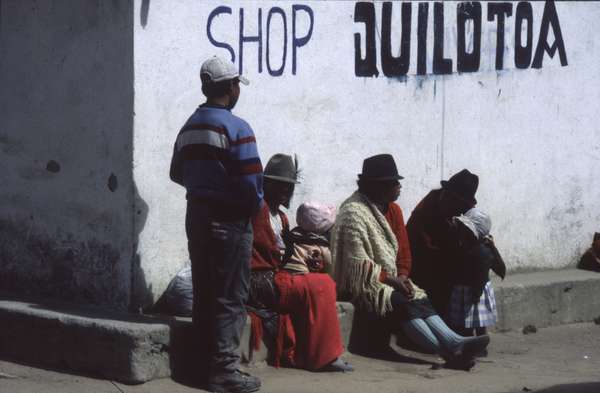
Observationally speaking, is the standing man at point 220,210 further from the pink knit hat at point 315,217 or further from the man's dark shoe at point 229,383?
the pink knit hat at point 315,217

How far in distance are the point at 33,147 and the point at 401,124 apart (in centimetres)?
236

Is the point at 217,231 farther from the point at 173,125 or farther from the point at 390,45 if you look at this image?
the point at 390,45

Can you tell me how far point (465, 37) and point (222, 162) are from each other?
2.84 meters

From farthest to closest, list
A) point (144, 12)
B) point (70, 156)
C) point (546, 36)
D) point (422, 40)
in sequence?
point (546, 36)
point (422, 40)
point (70, 156)
point (144, 12)

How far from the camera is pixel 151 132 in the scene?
6539mm

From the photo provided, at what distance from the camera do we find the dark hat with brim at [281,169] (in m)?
6.68

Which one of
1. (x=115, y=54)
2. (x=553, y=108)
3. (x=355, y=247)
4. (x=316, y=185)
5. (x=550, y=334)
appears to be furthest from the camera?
(x=553, y=108)

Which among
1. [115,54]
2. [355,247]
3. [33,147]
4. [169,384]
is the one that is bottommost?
[169,384]

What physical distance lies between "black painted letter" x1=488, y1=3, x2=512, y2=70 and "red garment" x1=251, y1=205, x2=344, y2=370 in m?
2.53

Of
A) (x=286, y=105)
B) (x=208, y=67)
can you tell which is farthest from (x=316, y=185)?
(x=208, y=67)

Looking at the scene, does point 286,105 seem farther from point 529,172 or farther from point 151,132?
point 529,172

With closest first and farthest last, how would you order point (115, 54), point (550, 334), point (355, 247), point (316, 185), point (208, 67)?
1. point (208, 67)
2. point (115, 54)
3. point (355, 247)
4. point (316, 185)
5. point (550, 334)

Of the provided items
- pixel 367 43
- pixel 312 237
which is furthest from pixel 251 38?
pixel 312 237

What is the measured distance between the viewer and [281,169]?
6699 mm
